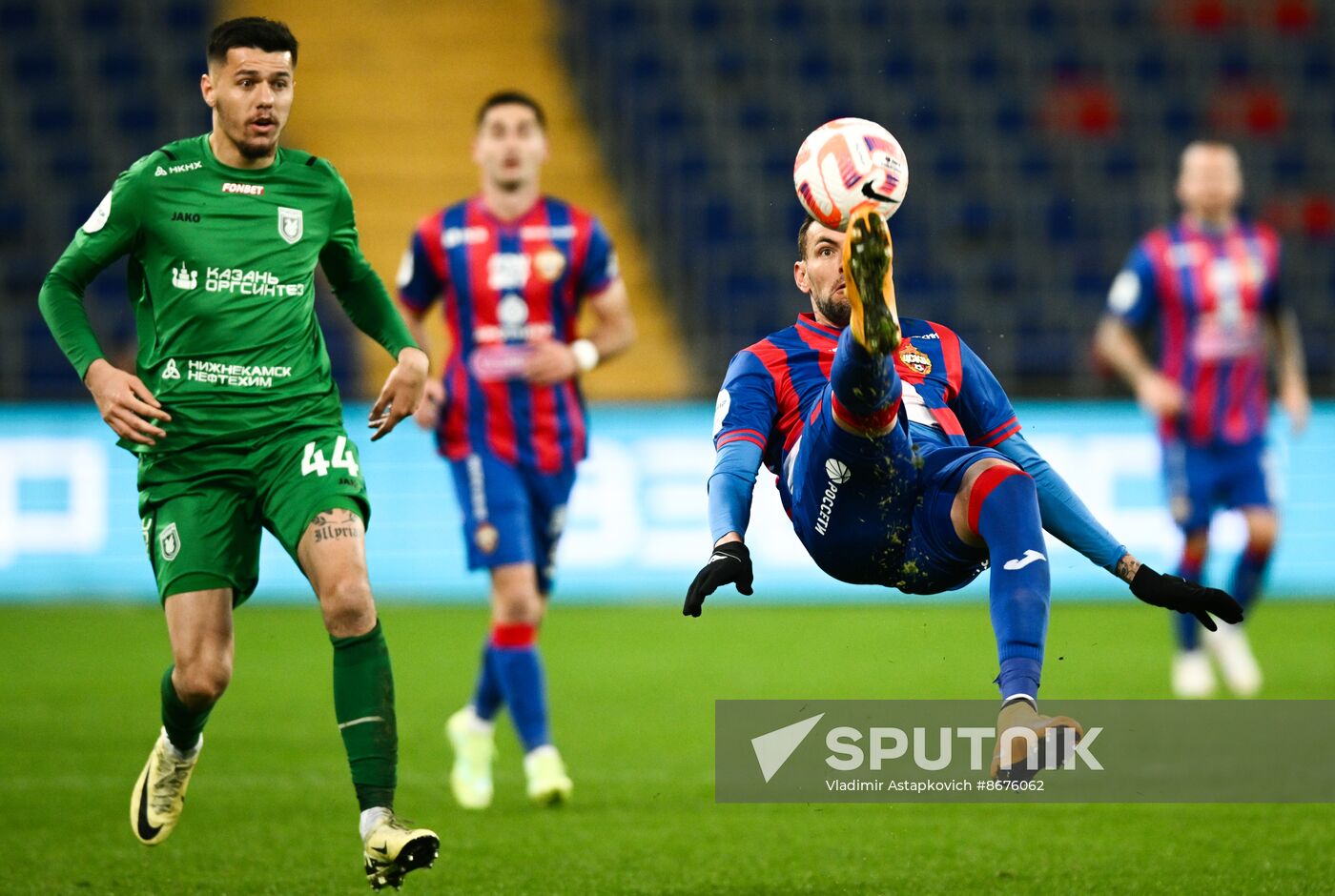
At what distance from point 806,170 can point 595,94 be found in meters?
13.6

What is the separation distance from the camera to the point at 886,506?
4.53m

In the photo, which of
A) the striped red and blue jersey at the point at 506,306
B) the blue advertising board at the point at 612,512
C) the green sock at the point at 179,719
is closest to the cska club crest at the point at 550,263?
the striped red and blue jersey at the point at 506,306

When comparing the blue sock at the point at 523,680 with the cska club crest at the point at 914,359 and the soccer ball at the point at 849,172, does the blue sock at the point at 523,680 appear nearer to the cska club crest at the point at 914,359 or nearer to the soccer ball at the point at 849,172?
the cska club crest at the point at 914,359

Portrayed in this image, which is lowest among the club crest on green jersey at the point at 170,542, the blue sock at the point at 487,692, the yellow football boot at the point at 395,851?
the blue sock at the point at 487,692

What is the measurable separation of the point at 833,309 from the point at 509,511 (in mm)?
2316

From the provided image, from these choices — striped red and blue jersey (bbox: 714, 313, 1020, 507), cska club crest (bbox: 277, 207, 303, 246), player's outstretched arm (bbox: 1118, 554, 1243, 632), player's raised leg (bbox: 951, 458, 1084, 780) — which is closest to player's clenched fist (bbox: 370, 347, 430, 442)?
cska club crest (bbox: 277, 207, 303, 246)

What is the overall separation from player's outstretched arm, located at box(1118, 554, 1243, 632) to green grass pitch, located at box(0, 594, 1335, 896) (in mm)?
884

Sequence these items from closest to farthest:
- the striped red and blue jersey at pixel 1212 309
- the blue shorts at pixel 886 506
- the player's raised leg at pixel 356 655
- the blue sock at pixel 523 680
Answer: the blue shorts at pixel 886 506, the player's raised leg at pixel 356 655, the blue sock at pixel 523 680, the striped red and blue jersey at pixel 1212 309

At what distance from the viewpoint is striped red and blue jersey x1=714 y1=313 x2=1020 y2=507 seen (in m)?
4.68

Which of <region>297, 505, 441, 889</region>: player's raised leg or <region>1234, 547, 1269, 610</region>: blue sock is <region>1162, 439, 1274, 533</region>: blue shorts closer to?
<region>1234, 547, 1269, 610</region>: blue sock

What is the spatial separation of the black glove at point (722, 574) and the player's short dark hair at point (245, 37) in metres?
1.79

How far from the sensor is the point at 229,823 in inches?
233

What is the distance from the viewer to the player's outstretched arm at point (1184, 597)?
4.28m

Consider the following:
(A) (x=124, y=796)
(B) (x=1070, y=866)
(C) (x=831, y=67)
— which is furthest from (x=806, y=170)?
(C) (x=831, y=67)
